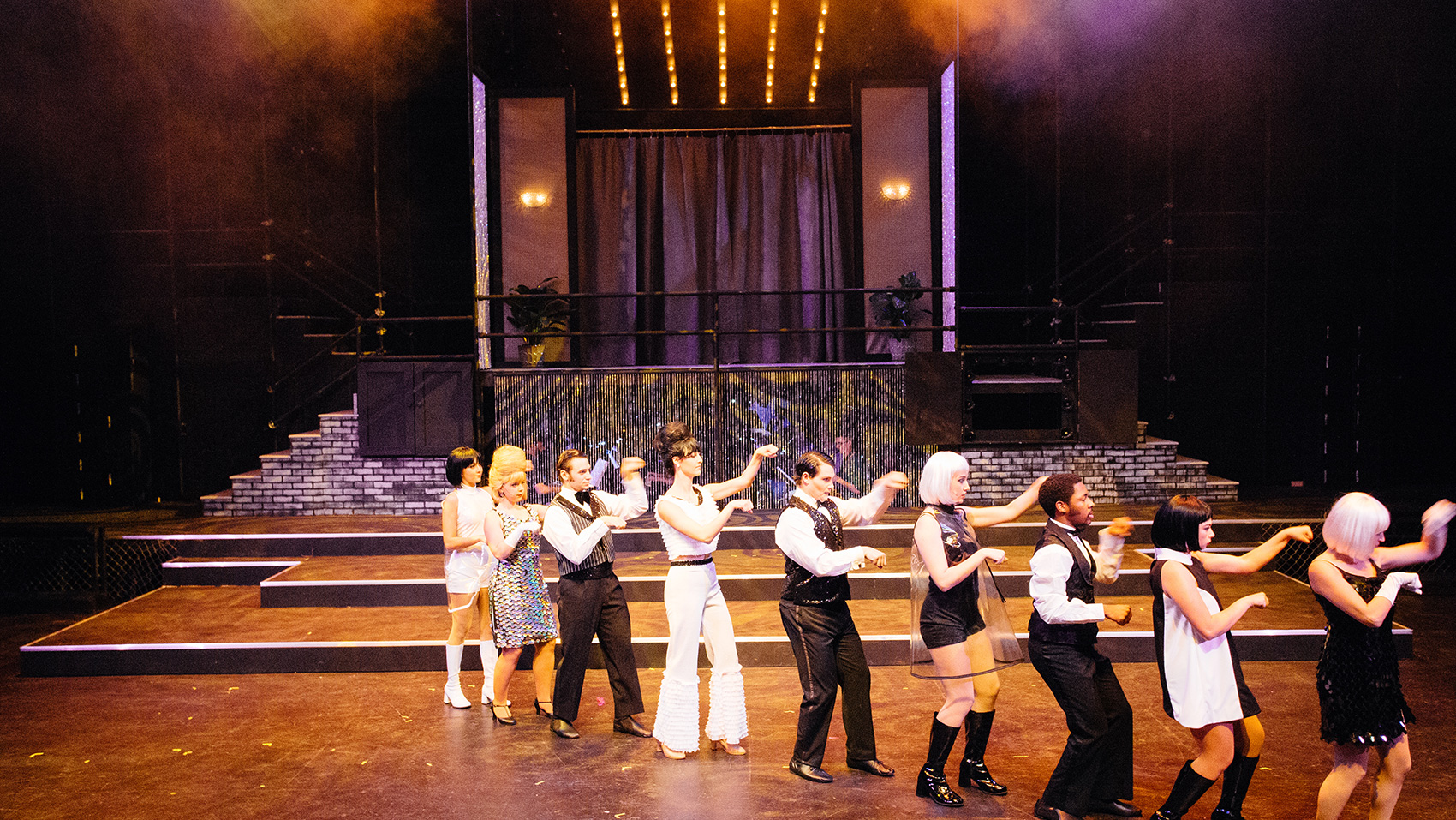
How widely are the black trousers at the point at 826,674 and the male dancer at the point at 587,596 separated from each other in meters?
0.97

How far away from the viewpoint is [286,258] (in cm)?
1081

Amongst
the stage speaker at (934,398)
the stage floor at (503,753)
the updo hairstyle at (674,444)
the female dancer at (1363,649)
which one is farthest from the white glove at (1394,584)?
the stage speaker at (934,398)

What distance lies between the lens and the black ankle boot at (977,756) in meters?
4.11

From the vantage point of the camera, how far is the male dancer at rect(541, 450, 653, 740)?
476cm

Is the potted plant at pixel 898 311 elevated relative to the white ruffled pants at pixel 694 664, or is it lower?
elevated

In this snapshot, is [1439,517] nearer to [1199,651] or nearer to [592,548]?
[1199,651]

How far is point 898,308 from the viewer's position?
32.5 feet

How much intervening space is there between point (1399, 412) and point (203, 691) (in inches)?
422

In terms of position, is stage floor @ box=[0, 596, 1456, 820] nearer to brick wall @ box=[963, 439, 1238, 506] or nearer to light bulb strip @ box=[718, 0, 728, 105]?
brick wall @ box=[963, 439, 1238, 506]

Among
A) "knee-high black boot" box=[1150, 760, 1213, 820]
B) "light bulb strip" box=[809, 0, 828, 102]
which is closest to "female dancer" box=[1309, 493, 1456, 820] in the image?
"knee-high black boot" box=[1150, 760, 1213, 820]

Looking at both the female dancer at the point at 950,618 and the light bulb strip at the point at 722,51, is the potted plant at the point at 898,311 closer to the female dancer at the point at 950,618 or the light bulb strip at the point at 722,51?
the light bulb strip at the point at 722,51

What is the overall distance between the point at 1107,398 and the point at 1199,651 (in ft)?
18.1

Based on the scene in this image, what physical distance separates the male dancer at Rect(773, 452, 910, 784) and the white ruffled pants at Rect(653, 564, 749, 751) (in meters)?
0.37

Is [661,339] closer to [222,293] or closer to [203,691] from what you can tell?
[222,293]
